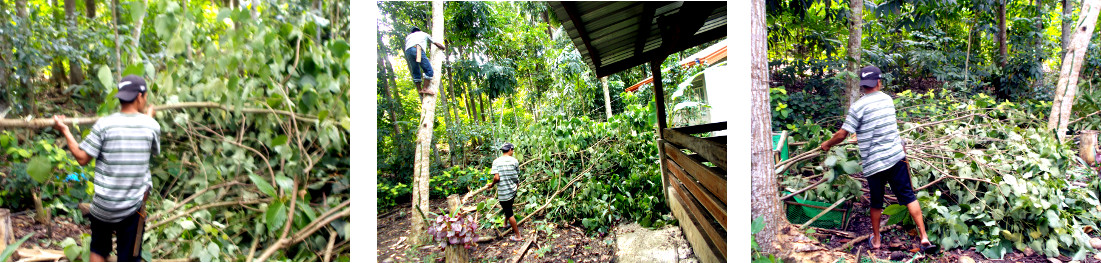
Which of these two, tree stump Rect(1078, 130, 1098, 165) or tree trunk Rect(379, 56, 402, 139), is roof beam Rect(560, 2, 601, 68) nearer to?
tree trunk Rect(379, 56, 402, 139)

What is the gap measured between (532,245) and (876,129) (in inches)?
76.7

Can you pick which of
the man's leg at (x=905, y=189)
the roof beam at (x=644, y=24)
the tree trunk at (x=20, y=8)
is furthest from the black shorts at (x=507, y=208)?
the tree trunk at (x=20, y=8)

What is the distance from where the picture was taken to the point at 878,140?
226 centimetres

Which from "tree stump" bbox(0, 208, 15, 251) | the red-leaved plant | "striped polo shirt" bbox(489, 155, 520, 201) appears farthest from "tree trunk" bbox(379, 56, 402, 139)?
"tree stump" bbox(0, 208, 15, 251)

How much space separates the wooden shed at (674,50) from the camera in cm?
197

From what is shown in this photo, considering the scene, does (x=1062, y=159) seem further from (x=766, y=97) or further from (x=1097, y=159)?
(x=766, y=97)

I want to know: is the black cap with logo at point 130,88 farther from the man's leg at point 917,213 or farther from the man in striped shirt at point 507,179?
the man's leg at point 917,213

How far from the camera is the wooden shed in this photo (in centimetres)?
197

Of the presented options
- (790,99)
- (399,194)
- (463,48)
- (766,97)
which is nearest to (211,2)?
(463,48)

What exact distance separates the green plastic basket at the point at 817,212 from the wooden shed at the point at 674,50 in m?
0.74

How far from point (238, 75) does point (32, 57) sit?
1.53 metres

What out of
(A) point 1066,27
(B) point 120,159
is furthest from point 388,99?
(A) point 1066,27

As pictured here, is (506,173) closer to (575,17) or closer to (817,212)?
(575,17)

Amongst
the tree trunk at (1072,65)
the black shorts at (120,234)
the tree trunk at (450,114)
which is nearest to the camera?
the black shorts at (120,234)
